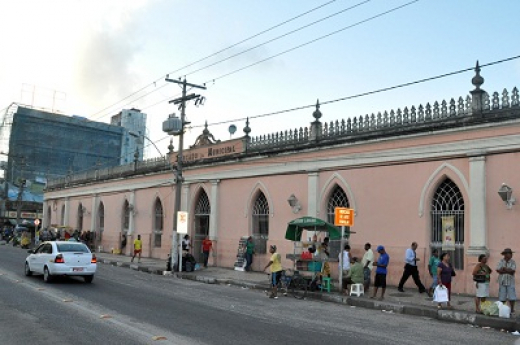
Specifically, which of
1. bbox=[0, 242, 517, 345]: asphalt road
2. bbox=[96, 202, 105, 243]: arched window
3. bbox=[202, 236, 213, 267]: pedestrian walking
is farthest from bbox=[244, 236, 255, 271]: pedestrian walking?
bbox=[96, 202, 105, 243]: arched window

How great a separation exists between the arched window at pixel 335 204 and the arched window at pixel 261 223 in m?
3.77

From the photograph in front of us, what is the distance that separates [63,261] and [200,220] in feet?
38.6

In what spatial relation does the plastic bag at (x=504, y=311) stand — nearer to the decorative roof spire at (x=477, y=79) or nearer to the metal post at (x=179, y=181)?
the decorative roof spire at (x=477, y=79)

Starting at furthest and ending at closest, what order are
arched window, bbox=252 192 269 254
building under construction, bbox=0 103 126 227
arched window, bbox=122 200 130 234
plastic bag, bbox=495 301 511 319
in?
building under construction, bbox=0 103 126 227
arched window, bbox=122 200 130 234
arched window, bbox=252 192 269 254
plastic bag, bbox=495 301 511 319

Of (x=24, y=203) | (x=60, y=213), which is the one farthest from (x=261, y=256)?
(x=24, y=203)

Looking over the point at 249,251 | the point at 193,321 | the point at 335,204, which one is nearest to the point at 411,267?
the point at 335,204

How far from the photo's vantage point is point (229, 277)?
20984mm

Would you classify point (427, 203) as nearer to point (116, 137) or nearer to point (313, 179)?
point (313, 179)

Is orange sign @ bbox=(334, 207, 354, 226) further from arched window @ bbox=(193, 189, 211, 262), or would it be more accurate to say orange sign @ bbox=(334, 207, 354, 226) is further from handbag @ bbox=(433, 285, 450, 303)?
arched window @ bbox=(193, 189, 211, 262)

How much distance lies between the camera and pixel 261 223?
24.2m

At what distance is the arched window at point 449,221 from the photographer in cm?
1634

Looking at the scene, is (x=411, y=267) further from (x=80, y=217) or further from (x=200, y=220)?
(x=80, y=217)

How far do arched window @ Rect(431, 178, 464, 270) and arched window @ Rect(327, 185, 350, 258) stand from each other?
3.74 meters

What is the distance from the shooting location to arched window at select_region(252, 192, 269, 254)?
77.3 ft
